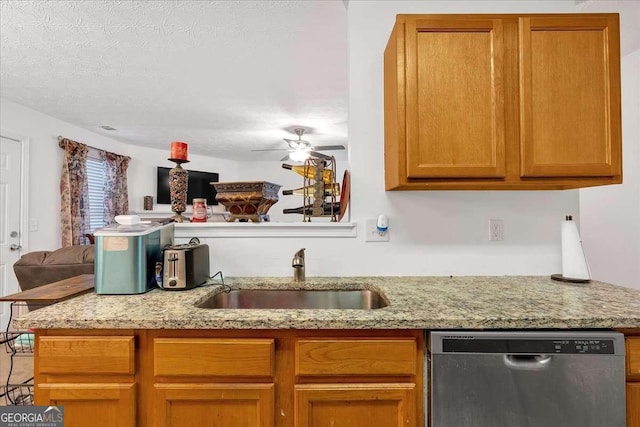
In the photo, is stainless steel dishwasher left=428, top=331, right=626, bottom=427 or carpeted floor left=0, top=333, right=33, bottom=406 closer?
stainless steel dishwasher left=428, top=331, right=626, bottom=427

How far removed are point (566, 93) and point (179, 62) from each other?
101 inches

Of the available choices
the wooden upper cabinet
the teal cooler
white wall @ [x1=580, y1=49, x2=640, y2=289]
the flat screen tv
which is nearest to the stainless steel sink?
the teal cooler

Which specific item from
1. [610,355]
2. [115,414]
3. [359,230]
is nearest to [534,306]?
[610,355]

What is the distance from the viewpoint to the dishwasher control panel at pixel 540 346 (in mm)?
1039

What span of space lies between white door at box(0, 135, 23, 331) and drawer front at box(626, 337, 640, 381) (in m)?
4.83

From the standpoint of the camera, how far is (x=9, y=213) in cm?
344

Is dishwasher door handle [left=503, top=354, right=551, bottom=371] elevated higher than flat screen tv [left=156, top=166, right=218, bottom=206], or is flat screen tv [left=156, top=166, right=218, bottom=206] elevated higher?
flat screen tv [left=156, top=166, right=218, bottom=206]

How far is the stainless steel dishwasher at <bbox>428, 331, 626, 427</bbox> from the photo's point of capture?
1.04 meters

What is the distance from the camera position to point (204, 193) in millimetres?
6266

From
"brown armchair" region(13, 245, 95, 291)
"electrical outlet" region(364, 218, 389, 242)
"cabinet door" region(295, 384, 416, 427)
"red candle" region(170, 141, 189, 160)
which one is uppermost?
"red candle" region(170, 141, 189, 160)

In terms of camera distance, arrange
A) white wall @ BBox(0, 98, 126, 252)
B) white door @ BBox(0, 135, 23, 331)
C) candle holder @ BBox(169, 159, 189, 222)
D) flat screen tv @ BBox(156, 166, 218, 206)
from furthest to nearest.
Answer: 1. flat screen tv @ BBox(156, 166, 218, 206)
2. white wall @ BBox(0, 98, 126, 252)
3. white door @ BBox(0, 135, 23, 331)
4. candle holder @ BBox(169, 159, 189, 222)

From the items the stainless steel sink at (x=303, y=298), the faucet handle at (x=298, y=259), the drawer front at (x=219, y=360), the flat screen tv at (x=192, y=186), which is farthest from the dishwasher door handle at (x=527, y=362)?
the flat screen tv at (x=192, y=186)

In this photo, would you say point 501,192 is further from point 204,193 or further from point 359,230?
point 204,193

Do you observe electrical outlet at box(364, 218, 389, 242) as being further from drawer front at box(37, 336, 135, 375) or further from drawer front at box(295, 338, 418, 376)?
drawer front at box(37, 336, 135, 375)
